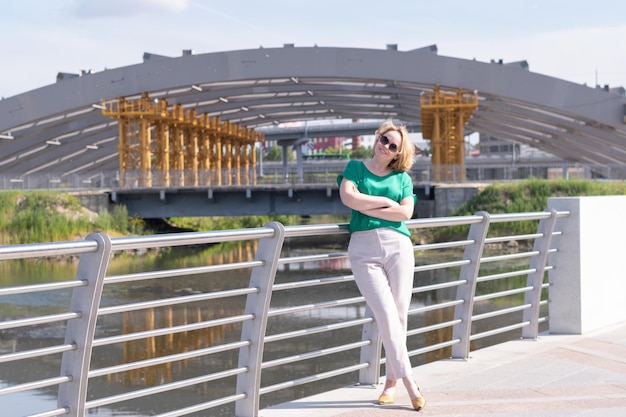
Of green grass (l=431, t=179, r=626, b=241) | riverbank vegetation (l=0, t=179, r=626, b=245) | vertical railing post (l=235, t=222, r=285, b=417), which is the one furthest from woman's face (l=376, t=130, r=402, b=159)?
green grass (l=431, t=179, r=626, b=241)

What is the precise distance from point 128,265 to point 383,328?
90.8 feet

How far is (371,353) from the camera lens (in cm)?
612

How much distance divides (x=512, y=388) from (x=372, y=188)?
6.15 ft

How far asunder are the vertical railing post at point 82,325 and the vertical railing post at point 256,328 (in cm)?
111

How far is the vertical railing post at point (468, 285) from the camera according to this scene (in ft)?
22.7

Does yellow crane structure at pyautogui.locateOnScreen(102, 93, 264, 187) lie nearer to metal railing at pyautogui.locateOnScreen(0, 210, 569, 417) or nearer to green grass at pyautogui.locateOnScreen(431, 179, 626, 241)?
green grass at pyautogui.locateOnScreen(431, 179, 626, 241)

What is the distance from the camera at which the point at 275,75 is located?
145 ft

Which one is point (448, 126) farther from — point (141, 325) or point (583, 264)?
point (583, 264)

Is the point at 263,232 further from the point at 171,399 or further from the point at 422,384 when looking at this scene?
the point at 171,399

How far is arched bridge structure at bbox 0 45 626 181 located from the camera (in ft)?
144

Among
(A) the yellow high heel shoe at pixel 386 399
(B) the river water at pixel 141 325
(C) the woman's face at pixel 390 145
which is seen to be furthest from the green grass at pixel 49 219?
(C) the woman's face at pixel 390 145

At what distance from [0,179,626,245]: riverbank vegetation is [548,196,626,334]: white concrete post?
29.1 meters

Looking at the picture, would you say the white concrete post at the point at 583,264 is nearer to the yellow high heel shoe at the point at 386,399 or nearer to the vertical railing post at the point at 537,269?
the vertical railing post at the point at 537,269

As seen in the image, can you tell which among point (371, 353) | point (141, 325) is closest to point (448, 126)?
point (141, 325)
